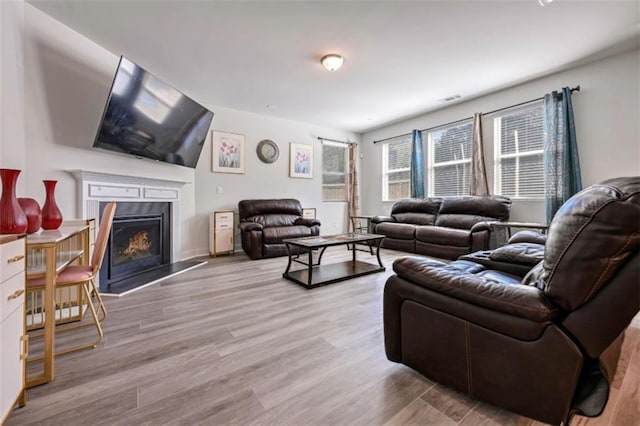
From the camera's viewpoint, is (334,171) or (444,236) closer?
(444,236)

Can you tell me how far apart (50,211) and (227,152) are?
3.23 m

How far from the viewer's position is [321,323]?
6.63 ft

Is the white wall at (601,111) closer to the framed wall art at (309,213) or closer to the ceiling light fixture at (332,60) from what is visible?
the ceiling light fixture at (332,60)

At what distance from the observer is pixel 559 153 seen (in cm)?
358

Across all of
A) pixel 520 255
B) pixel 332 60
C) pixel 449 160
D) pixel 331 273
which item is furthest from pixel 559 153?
pixel 331 273

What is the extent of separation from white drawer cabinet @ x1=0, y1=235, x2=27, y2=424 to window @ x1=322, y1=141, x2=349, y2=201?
544 cm

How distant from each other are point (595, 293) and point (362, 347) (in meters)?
1.19

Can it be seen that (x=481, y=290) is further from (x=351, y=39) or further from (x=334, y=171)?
(x=334, y=171)

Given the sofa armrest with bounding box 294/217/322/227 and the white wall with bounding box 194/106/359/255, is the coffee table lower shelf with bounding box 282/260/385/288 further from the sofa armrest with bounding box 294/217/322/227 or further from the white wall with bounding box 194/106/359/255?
the white wall with bounding box 194/106/359/255

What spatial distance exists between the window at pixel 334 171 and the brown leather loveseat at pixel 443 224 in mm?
1516

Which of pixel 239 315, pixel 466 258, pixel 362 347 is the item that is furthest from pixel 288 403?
pixel 466 258

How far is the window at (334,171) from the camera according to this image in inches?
252

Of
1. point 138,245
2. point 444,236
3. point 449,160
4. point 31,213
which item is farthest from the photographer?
point 449,160

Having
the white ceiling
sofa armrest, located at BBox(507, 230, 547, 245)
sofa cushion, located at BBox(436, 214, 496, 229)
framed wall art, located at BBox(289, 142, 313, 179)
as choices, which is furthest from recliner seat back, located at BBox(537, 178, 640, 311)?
framed wall art, located at BBox(289, 142, 313, 179)
